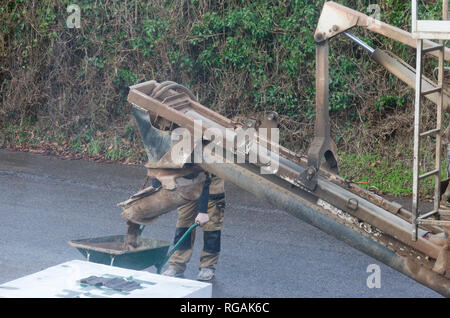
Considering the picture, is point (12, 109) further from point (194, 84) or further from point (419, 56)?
point (419, 56)

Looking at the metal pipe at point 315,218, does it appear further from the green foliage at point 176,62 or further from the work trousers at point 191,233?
the green foliage at point 176,62

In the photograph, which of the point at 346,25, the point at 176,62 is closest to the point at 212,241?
the point at 346,25

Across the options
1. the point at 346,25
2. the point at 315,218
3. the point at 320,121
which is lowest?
the point at 315,218

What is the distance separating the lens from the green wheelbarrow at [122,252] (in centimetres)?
508

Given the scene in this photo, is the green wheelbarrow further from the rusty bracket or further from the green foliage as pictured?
the green foliage

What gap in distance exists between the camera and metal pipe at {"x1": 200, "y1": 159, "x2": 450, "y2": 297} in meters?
4.40

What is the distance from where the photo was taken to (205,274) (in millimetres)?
6246

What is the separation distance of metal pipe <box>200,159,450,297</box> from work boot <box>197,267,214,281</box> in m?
1.62

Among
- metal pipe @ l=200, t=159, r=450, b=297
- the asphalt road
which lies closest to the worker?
the asphalt road

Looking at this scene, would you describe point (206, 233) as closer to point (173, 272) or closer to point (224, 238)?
point (173, 272)

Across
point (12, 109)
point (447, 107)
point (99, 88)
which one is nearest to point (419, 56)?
point (447, 107)

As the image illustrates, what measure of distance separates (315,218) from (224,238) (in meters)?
3.14

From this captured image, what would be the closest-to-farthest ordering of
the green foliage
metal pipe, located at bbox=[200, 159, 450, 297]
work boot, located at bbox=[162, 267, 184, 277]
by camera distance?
metal pipe, located at bbox=[200, 159, 450, 297] < work boot, located at bbox=[162, 267, 184, 277] < the green foliage
